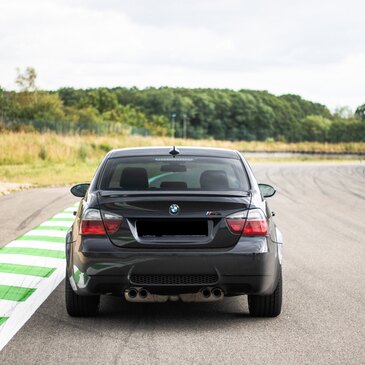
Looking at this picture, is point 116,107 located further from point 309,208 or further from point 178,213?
point 178,213

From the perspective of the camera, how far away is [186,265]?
5.58m

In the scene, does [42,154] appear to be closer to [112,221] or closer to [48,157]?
[48,157]

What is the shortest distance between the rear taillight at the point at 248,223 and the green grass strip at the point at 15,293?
7.24 feet

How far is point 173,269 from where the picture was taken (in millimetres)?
5570

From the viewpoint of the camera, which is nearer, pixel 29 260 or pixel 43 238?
pixel 29 260

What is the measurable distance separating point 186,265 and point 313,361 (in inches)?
46.2

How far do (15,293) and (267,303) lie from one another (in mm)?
2417

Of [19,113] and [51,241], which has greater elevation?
[51,241]

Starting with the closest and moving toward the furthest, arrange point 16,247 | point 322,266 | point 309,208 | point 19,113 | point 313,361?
point 313,361 < point 322,266 < point 16,247 < point 309,208 < point 19,113

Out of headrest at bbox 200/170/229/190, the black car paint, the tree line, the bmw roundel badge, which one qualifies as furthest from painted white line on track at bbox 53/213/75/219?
the tree line

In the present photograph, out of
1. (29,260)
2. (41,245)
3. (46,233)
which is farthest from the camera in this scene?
(46,233)

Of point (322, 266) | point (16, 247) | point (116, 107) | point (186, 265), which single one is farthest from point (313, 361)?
point (116, 107)

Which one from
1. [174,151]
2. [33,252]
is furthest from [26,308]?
[33,252]

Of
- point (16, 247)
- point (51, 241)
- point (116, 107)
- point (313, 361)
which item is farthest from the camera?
point (116, 107)
